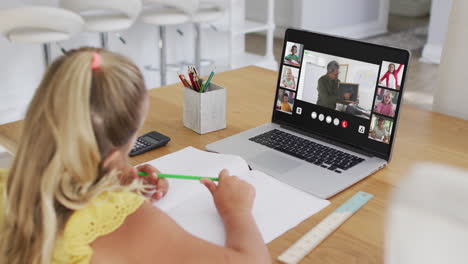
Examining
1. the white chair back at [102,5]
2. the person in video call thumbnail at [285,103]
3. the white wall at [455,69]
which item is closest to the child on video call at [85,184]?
the person in video call thumbnail at [285,103]

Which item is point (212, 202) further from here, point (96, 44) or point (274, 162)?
point (96, 44)

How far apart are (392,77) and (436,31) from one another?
13.5 feet

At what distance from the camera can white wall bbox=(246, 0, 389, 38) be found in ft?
17.3

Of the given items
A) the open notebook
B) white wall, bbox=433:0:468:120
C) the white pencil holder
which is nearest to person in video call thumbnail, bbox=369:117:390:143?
the open notebook

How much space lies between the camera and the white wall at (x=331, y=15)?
5.27 m

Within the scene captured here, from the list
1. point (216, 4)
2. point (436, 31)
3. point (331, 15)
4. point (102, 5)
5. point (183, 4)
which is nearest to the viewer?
point (102, 5)

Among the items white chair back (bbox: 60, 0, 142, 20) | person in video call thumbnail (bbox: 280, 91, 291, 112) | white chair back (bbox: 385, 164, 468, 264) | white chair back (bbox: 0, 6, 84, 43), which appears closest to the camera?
white chair back (bbox: 385, 164, 468, 264)

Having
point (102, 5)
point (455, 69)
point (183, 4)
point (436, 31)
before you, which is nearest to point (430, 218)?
point (455, 69)

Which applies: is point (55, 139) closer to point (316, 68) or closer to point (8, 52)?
point (316, 68)

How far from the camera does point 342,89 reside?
1.19 metres

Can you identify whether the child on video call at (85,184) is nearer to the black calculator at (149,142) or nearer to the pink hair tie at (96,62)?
the pink hair tie at (96,62)

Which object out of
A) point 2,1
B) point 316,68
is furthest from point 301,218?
point 2,1

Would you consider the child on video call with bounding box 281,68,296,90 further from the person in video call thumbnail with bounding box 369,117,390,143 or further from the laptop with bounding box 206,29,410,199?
the person in video call thumbnail with bounding box 369,117,390,143

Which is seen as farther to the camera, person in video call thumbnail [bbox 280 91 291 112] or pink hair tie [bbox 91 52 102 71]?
person in video call thumbnail [bbox 280 91 291 112]
